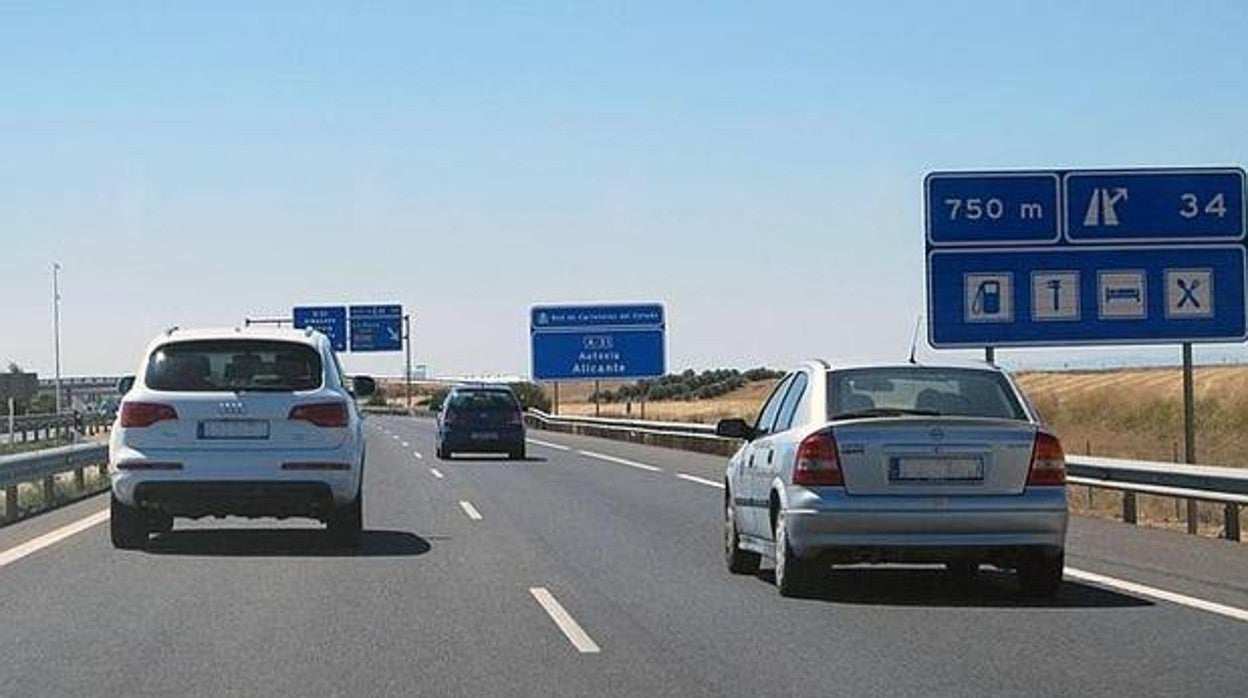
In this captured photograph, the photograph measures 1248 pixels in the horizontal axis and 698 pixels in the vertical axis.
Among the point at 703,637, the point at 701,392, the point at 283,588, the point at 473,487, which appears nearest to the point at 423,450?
the point at 473,487

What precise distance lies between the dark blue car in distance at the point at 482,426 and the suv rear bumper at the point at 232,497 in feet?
72.6

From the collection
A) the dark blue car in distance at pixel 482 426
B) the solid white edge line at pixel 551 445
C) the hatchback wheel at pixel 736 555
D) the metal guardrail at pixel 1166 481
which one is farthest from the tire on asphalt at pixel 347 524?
the solid white edge line at pixel 551 445

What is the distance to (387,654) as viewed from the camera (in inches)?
412

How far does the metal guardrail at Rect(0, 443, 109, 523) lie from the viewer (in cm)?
2081

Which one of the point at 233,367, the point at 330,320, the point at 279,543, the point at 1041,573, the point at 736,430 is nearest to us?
the point at 1041,573

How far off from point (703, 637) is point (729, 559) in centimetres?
383

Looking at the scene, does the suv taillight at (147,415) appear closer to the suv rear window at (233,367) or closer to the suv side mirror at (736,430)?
the suv rear window at (233,367)

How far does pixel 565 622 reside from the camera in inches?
463

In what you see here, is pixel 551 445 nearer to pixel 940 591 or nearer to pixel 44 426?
pixel 44 426

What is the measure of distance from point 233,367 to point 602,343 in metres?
37.9

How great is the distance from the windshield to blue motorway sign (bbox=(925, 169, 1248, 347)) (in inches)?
507

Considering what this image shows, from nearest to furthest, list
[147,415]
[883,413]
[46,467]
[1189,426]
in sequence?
[883,413], [147,415], [1189,426], [46,467]

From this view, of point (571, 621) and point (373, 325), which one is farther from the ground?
point (373, 325)

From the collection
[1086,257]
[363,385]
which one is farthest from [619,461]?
[363,385]
